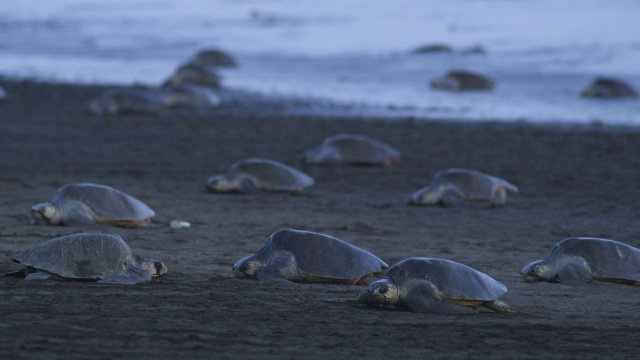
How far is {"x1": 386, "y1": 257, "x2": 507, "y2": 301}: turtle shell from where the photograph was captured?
5.39 meters

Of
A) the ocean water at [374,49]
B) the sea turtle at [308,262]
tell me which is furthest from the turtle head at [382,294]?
the ocean water at [374,49]

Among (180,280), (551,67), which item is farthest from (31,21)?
(180,280)

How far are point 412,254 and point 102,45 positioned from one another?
27.2 m

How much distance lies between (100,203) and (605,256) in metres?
3.44

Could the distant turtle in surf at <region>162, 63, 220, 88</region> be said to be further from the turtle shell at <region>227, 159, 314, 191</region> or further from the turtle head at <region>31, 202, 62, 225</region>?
the turtle head at <region>31, 202, 62, 225</region>

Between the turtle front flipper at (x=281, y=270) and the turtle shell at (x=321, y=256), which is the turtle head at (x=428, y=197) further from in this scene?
the turtle front flipper at (x=281, y=270)

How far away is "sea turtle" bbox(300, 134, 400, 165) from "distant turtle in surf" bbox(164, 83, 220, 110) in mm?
6117

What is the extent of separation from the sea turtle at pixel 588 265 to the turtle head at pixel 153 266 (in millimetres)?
2092

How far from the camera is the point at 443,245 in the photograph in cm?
763

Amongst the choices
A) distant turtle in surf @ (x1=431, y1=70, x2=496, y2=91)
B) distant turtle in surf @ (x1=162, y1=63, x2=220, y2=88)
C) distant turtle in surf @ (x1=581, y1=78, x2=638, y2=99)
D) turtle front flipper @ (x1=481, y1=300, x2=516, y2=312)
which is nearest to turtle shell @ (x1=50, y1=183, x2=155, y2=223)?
turtle front flipper @ (x1=481, y1=300, x2=516, y2=312)

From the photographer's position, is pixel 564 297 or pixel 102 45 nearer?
pixel 564 297

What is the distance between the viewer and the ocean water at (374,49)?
63.9ft

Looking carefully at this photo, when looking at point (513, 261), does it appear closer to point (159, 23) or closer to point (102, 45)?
point (102, 45)

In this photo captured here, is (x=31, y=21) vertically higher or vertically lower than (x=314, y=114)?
higher
